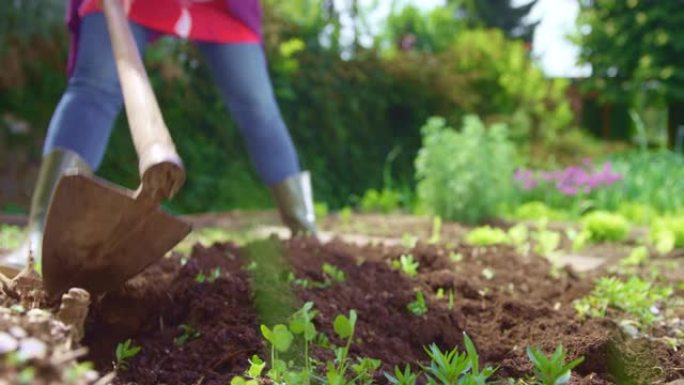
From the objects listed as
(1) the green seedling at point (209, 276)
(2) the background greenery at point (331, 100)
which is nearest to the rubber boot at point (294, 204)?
(1) the green seedling at point (209, 276)

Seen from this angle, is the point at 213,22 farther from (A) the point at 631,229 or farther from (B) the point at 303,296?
(A) the point at 631,229

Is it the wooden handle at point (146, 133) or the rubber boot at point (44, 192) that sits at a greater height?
the wooden handle at point (146, 133)

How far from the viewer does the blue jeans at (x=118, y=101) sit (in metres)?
2.37

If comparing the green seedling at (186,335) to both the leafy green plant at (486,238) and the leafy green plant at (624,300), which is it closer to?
the leafy green plant at (624,300)

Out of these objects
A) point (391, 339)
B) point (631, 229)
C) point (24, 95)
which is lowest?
point (631, 229)

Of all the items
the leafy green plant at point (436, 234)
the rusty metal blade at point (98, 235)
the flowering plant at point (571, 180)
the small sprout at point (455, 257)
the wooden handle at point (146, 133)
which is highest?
the wooden handle at point (146, 133)

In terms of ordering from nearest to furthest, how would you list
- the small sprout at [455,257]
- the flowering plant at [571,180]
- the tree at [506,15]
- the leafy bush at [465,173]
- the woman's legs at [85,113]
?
the woman's legs at [85,113]
the small sprout at [455,257]
the leafy bush at [465,173]
the flowering plant at [571,180]
the tree at [506,15]

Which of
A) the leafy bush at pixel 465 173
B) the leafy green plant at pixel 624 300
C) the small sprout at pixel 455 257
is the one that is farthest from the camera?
the leafy bush at pixel 465 173

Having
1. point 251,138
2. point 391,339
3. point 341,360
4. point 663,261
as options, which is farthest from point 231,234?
point 341,360

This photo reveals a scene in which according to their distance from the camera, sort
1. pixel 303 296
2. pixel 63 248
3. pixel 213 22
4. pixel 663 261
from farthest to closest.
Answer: pixel 663 261, pixel 213 22, pixel 303 296, pixel 63 248

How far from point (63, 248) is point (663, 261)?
7.74ft

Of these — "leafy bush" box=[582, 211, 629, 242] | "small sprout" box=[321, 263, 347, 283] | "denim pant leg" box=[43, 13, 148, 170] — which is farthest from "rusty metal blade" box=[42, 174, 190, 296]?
Answer: "leafy bush" box=[582, 211, 629, 242]

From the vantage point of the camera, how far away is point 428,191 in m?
4.87

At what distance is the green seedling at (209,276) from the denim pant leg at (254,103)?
102 cm
